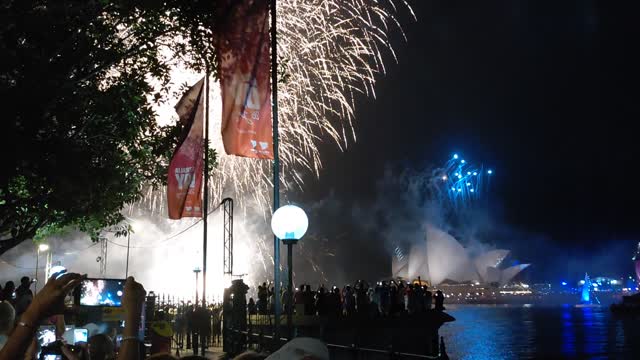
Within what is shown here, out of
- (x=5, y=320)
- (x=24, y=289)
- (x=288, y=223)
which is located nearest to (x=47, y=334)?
(x=5, y=320)

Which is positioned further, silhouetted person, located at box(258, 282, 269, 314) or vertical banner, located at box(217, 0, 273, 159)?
silhouetted person, located at box(258, 282, 269, 314)

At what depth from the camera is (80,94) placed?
44.6 ft

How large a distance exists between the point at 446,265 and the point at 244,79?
354ft

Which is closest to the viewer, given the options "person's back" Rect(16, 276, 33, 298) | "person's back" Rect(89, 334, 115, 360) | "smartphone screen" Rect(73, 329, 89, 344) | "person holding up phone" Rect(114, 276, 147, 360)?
"person holding up phone" Rect(114, 276, 147, 360)

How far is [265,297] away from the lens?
23500 mm

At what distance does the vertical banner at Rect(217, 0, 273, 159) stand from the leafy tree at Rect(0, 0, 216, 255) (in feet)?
1.87

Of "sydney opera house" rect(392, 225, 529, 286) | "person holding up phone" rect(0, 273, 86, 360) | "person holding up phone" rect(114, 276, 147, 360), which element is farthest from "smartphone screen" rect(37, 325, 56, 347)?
"sydney opera house" rect(392, 225, 529, 286)

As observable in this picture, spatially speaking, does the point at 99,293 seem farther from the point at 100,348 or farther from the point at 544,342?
the point at 544,342

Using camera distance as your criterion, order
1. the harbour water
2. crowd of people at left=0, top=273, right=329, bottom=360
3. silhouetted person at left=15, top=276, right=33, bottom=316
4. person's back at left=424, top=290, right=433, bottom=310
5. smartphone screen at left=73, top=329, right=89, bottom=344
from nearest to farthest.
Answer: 1. crowd of people at left=0, top=273, right=329, bottom=360
2. smartphone screen at left=73, top=329, right=89, bottom=344
3. silhouetted person at left=15, top=276, right=33, bottom=316
4. the harbour water
5. person's back at left=424, top=290, right=433, bottom=310

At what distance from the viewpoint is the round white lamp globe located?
32.1 ft

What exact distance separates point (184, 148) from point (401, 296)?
13.8 meters

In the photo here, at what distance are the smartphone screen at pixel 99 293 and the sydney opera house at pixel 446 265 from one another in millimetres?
95890

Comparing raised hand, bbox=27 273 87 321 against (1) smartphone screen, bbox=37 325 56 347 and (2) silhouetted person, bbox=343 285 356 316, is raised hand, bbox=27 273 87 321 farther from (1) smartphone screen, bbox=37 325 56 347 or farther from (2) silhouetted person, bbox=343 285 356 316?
(2) silhouetted person, bbox=343 285 356 316

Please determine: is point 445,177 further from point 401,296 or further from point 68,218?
point 68,218
